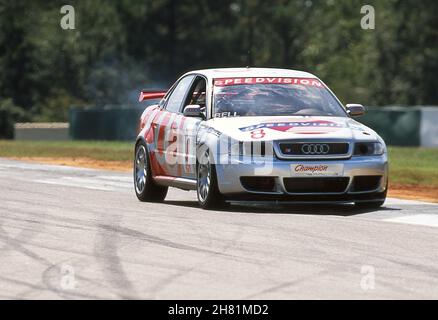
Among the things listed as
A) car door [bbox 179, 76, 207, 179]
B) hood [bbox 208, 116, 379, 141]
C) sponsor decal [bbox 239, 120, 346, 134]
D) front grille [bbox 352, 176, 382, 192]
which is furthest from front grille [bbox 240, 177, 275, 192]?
car door [bbox 179, 76, 207, 179]

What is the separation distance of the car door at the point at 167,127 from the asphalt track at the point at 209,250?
47 cm

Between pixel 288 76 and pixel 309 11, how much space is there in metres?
76.0

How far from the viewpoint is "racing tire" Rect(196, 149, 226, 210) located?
13.9 metres

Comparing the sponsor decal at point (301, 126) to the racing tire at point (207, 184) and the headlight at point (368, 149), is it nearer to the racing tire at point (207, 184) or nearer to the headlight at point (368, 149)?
the headlight at point (368, 149)

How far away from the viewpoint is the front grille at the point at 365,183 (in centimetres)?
1388

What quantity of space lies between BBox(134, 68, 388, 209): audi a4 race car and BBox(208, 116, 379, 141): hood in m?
0.01

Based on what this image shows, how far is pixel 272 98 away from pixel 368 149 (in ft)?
4.83

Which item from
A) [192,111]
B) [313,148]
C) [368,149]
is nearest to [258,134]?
[313,148]

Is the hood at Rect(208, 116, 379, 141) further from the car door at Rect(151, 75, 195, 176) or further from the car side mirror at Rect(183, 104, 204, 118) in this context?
the car door at Rect(151, 75, 195, 176)

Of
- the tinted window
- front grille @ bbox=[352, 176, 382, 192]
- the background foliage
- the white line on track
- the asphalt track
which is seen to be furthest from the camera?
the background foliage

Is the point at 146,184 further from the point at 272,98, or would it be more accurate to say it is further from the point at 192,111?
the point at 272,98

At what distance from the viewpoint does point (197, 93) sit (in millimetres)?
15578

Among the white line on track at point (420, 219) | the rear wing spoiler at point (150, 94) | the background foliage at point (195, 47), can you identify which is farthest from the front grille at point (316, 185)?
the background foliage at point (195, 47)
